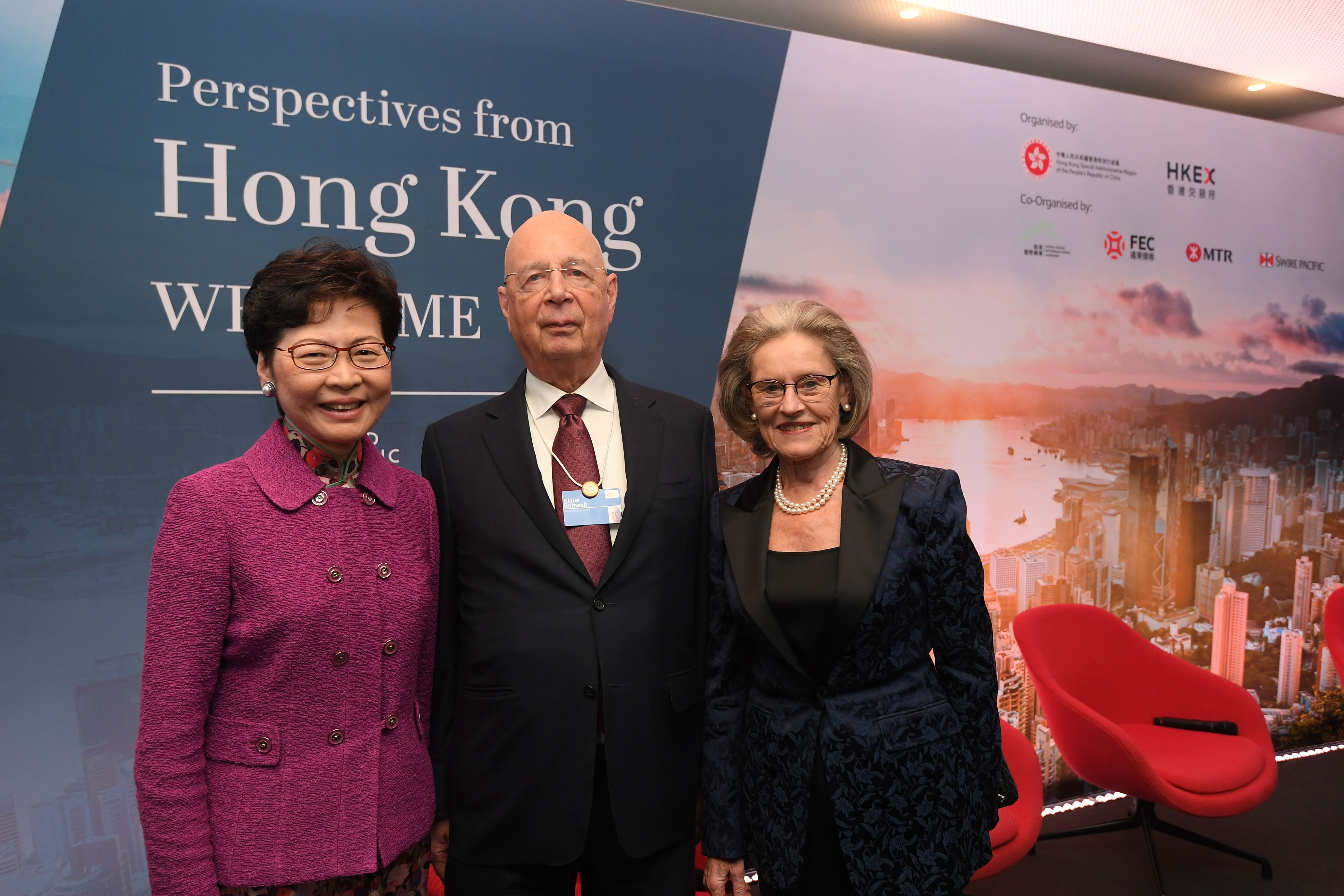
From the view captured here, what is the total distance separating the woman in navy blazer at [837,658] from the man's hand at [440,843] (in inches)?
24.0

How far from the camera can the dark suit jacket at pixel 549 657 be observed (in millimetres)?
1764

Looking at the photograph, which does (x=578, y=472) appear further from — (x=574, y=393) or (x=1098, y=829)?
(x=1098, y=829)

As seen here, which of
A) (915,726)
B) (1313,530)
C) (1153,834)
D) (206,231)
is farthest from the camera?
(1313,530)

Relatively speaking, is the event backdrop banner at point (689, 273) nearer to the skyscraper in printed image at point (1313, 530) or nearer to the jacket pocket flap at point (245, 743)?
the skyscraper in printed image at point (1313, 530)

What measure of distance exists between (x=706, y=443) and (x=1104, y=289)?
121 inches

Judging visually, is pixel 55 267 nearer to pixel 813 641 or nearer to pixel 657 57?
pixel 657 57

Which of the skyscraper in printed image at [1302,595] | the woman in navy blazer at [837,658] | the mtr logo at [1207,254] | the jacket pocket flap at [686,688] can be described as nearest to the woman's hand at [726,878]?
the woman in navy blazer at [837,658]

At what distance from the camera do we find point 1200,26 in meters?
4.23

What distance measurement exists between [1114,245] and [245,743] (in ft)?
14.3

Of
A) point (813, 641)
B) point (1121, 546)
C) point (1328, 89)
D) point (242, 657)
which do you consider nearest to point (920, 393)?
point (1121, 546)

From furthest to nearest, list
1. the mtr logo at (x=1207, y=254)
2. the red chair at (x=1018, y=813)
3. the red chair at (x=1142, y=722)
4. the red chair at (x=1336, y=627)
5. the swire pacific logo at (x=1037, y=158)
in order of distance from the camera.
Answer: the mtr logo at (x=1207, y=254)
the swire pacific logo at (x=1037, y=158)
the red chair at (x=1336, y=627)
the red chair at (x=1142, y=722)
the red chair at (x=1018, y=813)

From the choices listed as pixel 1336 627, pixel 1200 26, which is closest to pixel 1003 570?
pixel 1336 627

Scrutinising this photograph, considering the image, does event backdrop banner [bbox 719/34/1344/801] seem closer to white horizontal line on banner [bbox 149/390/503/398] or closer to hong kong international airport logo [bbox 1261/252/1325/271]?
hong kong international airport logo [bbox 1261/252/1325/271]

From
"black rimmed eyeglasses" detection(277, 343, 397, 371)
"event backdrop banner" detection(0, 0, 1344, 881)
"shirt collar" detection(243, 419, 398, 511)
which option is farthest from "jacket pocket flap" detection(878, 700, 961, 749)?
"event backdrop banner" detection(0, 0, 1344, 881)
